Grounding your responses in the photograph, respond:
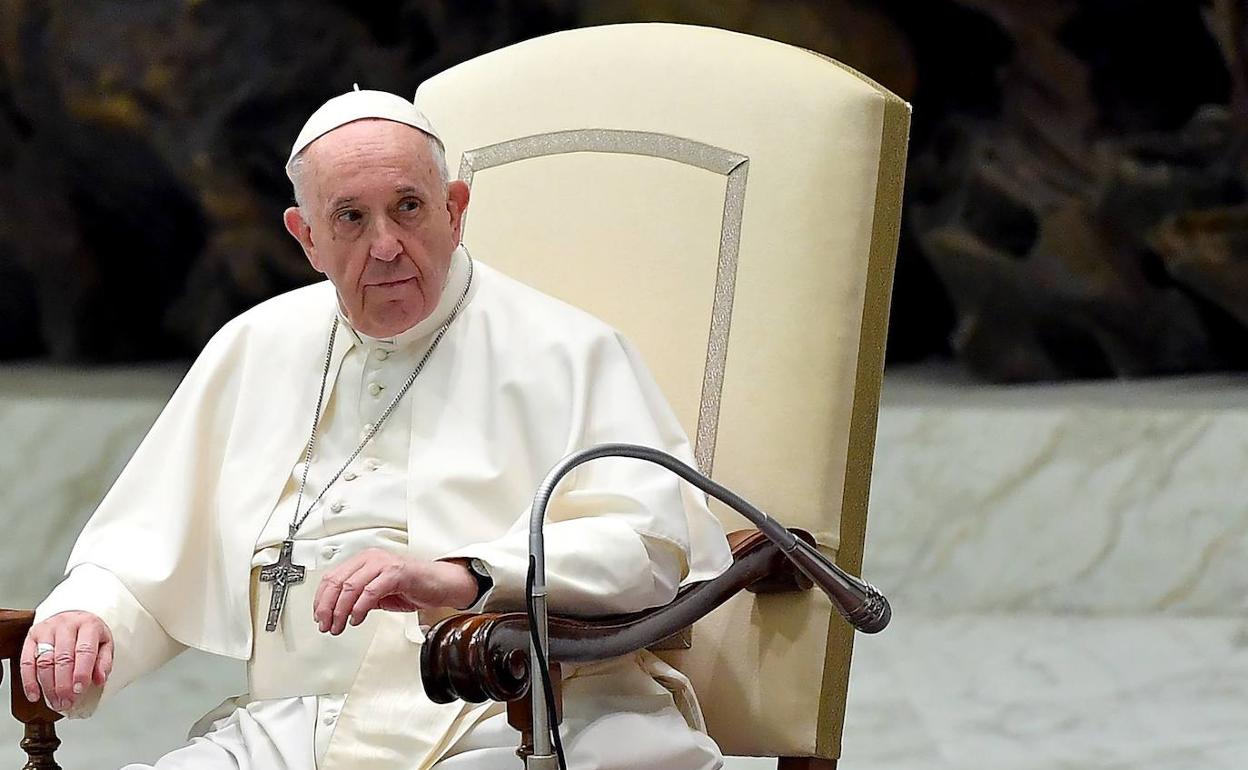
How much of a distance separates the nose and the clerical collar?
0.67 ft

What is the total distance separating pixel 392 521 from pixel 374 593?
50 centimetres

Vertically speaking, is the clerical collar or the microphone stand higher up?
the clerical collar

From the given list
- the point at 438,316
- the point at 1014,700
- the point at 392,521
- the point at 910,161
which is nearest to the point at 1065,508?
the point at 1014,700

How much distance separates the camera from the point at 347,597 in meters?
2.11

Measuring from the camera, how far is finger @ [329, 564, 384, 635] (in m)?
2.11

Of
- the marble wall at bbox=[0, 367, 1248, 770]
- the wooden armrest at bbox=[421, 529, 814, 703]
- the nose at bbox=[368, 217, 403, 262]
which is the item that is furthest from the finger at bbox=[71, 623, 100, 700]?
the marble wall at bbox=[0, 367, 1248, 770]

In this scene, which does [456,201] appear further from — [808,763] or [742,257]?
[808,763]

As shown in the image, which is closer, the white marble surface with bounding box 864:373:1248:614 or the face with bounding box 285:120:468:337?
the face with bounding box 285:120:468:337

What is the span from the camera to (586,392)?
2.63 meters

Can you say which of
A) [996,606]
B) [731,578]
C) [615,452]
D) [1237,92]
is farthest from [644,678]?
[1237,92]

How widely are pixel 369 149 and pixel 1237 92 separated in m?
4.75

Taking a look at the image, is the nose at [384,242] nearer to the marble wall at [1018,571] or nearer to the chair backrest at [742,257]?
the chair backrest at [742,257]

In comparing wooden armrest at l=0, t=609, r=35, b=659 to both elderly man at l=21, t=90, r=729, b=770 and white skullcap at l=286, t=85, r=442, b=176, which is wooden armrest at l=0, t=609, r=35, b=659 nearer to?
elderly man at l=21, t=90, r=729, b=770

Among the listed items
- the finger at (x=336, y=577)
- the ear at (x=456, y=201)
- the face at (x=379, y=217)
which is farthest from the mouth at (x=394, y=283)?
the finger at (x=336, y=577)
